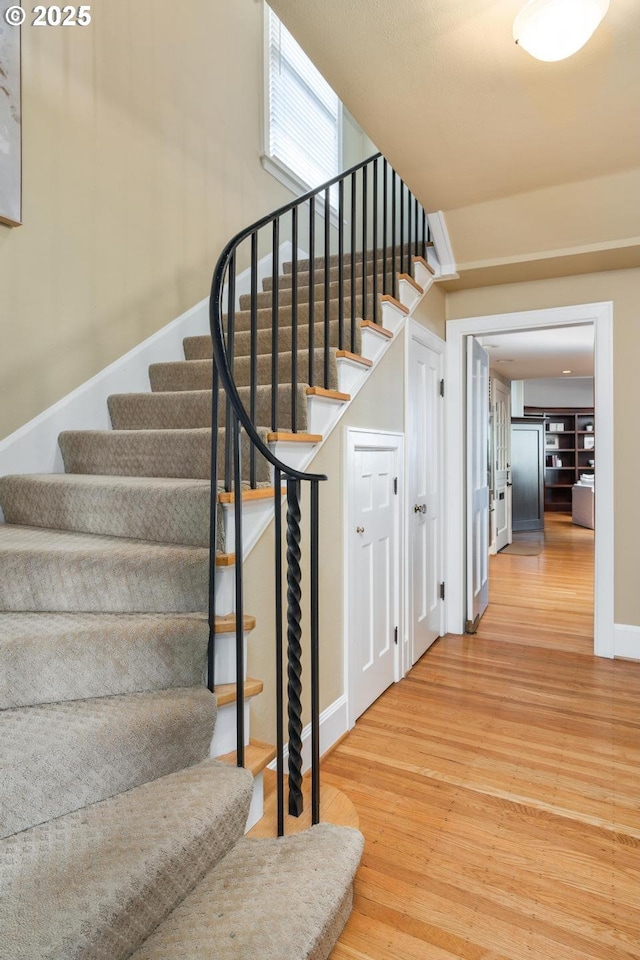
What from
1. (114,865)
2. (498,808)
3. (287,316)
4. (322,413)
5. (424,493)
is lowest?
(498,808)

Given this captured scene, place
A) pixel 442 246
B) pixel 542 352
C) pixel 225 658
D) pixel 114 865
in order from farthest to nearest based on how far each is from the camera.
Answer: pixel 542 352 → pixel 442 246 → pixel 225 658 → pixel 114 865

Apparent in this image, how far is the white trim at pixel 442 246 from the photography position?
120 inches

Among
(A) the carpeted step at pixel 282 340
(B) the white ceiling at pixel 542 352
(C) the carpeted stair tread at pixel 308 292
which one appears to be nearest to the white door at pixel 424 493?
(C) the carpeted stair tread at pixel 308 292

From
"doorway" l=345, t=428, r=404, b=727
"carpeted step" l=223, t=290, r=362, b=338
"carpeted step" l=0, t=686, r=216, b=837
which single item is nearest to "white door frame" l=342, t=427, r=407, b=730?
"doorway" l=345, t=428, r=404, b=727

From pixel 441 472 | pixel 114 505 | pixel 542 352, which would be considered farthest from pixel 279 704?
pixel 542 352

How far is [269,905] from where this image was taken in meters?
1.18

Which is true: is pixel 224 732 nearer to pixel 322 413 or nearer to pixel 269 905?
pixel 269 905

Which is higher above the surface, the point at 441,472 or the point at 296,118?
the point at 296,118

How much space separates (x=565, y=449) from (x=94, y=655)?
11.1m

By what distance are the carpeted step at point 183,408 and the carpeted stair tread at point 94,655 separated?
2.94 ft

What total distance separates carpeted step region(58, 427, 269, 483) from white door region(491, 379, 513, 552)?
215 inches

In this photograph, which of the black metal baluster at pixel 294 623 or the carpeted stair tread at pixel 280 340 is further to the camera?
the carpeted stair tread at pixel 280 340

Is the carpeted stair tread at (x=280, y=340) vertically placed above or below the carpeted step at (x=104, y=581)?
above

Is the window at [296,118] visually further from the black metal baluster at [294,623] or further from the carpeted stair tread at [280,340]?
the black metal baluster at [294,623]
